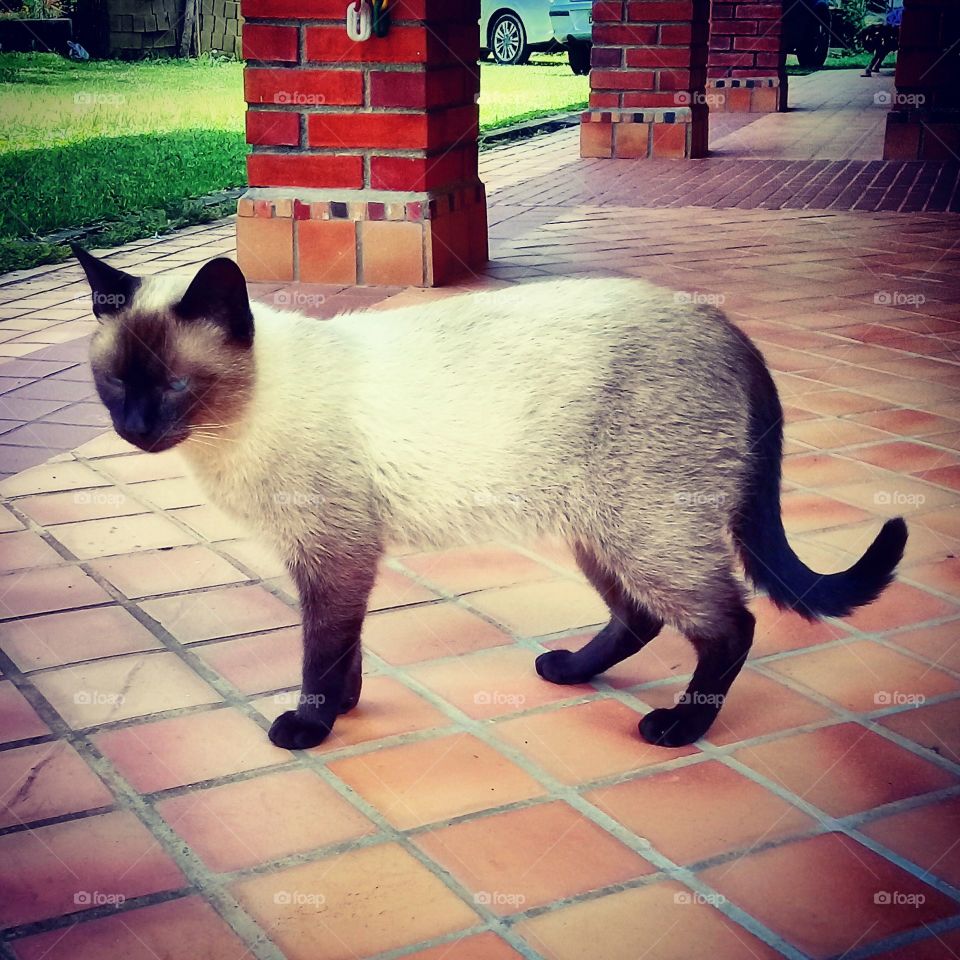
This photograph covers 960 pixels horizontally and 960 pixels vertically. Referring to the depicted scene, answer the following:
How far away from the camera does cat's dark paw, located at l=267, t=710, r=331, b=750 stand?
8.04ft

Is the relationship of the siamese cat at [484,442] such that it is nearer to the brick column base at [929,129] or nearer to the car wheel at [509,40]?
the brick column base at [929,129]

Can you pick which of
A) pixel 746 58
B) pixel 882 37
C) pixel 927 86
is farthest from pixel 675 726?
pixel 882 37

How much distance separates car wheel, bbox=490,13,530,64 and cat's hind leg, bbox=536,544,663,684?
19.2 meters

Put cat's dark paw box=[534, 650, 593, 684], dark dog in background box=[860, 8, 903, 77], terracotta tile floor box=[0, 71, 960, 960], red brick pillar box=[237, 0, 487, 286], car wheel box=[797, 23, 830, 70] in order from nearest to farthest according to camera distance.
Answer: terracotta tile floor box=[0, 71, 960, 960] → cat's dark paw box=[534, 650, 593, 684] → red brick pillar box=[237, 0, 487, 286] → dark dog in background box=[860, 8, 903, 77] → car wheel box=[797, 23, 830, 70]

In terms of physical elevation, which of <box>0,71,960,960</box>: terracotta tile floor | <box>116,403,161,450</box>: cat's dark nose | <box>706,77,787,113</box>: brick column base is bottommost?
<box>0,71,960,960</box>: terracotta tile floor

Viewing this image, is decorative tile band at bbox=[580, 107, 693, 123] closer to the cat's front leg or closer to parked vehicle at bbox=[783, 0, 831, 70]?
the cat's front leg

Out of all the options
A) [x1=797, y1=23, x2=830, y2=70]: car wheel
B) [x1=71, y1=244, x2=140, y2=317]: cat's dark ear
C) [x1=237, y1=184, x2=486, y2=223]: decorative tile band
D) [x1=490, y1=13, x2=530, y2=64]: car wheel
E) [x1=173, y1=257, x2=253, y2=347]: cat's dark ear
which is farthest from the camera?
[x1=797, y1=23, x2=830, y2=70]: car wheel

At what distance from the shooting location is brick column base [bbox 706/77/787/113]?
14375 millimetres

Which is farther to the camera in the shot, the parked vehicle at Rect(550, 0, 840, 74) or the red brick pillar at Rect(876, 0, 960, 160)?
the parked vehicle at Rect(550, 0, 840, 74)

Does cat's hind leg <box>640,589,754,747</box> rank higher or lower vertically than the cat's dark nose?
lower

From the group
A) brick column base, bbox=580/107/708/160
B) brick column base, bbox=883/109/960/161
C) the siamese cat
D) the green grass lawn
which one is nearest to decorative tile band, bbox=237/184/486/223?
the green grass lawn

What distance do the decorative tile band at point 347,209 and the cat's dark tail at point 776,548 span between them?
3.46m

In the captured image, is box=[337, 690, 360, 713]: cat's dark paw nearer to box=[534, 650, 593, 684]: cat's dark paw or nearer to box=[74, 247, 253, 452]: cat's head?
box=[534, 650, 593, 684]: cat's dark paw

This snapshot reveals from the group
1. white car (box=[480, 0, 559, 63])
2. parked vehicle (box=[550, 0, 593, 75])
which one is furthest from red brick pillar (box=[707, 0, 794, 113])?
white car (box=[480, 0, 559, 63])
